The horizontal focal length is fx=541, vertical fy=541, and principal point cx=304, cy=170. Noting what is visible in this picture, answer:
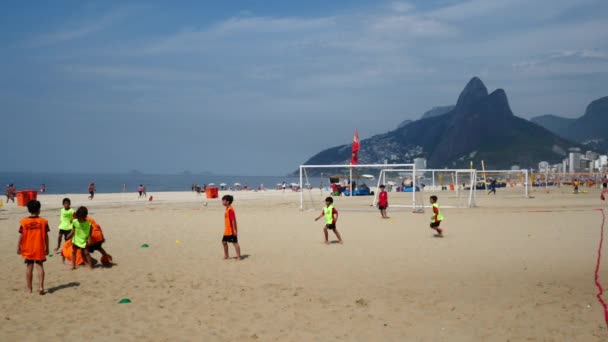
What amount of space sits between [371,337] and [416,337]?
480 mm

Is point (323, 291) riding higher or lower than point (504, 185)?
lower

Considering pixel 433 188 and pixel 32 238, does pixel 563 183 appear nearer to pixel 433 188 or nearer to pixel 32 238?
pixel 433 188

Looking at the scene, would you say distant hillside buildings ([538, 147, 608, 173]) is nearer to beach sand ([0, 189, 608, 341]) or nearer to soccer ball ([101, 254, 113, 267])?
beach sand ([0, 189, 608, 341])

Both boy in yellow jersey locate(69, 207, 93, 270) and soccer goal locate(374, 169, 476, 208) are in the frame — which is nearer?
boy in yellow jersey locate(69, 207, 93, 270)

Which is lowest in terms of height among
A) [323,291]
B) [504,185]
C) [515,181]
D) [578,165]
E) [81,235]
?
[323,291]

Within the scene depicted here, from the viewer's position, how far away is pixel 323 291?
315 inches

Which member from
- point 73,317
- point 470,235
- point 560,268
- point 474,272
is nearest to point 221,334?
point 73,317

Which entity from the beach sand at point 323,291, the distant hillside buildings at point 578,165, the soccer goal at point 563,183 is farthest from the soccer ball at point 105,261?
the distant hillside buildings at point 578,165

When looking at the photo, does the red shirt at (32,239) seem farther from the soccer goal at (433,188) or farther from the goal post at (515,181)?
the goal post at (515,181)

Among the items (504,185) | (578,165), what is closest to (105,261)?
(504,185)

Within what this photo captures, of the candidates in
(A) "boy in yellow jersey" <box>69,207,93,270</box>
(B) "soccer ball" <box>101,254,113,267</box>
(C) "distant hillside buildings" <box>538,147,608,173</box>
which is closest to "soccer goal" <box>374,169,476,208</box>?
(B) "soccer ball" <box>101,254,113,267</box>

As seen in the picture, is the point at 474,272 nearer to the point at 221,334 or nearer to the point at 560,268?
the point at 560,268

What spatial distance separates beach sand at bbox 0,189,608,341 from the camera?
6066 mm

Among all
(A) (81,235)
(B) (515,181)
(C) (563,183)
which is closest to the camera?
(A) (81,235)
